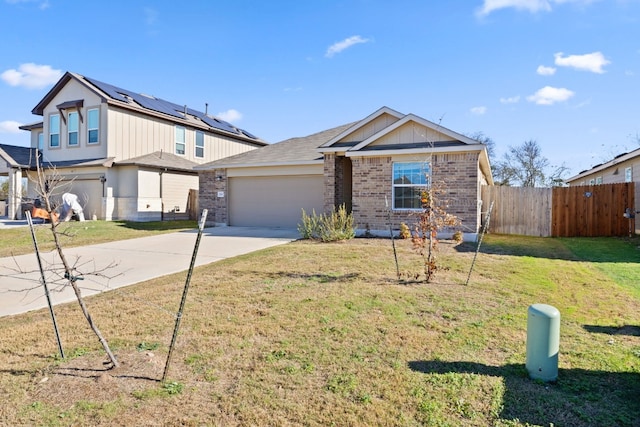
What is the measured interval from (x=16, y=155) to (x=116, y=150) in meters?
7.32

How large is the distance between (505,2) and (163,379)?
1143cm

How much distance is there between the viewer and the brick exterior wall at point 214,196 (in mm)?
17266

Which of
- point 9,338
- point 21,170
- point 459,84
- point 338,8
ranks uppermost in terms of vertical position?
point 338,8

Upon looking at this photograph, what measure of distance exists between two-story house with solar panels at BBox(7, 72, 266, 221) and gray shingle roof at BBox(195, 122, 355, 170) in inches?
168

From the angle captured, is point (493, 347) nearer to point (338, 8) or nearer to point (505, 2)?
point (505, 2)

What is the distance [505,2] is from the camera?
9.78 metres

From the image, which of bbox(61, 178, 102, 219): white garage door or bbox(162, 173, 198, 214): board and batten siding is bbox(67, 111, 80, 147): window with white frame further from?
bbox(162, 173, 198, 214): board and batten siding

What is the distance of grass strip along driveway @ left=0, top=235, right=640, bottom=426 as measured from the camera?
9.33ft

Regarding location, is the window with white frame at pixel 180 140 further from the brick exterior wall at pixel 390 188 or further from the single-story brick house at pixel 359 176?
the brick exterior wall at pixel 390 188

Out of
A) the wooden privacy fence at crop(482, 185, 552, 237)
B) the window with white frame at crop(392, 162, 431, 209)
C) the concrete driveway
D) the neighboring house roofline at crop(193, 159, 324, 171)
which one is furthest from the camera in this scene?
the neighboring house roofline at crop(193, 159, 324, 171)

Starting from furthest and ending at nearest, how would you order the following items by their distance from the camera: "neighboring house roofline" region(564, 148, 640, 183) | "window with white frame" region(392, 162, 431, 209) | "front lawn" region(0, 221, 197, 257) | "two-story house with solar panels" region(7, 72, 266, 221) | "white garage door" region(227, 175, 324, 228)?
"two-story house with solar panels" region(7, 72, 266, 221) < "white garage door" region(227, 175, 324, 228) < "neighboring house roofline" region(564, 148, 640, 183) < "window with white frame" region(392, 162, 431, 209) < "front lawn" region(0, 221, 197, 257)

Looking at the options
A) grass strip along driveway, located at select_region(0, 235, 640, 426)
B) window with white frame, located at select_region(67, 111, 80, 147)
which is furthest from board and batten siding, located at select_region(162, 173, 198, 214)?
grass strip along driveway, located at select_region(0, 235, 640, 426)

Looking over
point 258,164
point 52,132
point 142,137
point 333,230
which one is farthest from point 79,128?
point 333,230

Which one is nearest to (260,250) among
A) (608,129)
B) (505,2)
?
(505,2)
